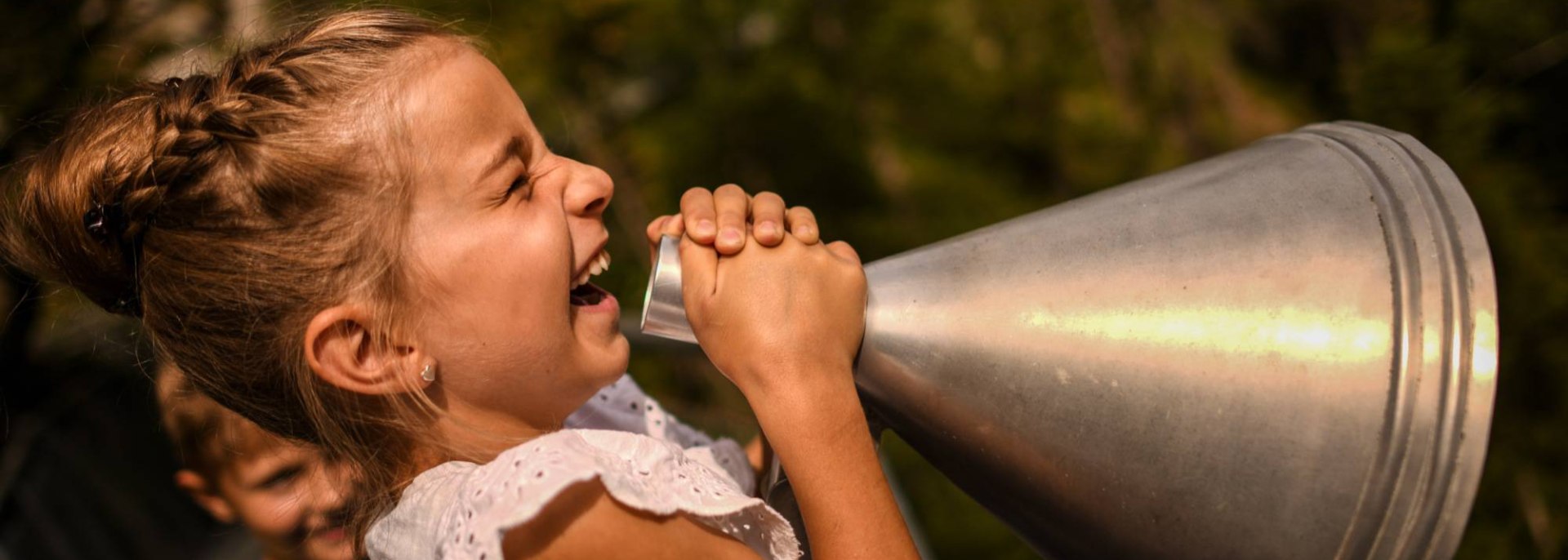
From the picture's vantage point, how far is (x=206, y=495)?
148cm

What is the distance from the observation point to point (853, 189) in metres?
2.46

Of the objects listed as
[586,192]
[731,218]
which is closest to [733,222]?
[731,218]

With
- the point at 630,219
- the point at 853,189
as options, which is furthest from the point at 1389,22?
the point at 630,219

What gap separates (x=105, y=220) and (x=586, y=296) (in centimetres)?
38

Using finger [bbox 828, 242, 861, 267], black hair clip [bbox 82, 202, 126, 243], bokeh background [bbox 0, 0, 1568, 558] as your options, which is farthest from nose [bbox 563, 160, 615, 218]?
bokeh background [bbox 0, 0, 1568, 558]

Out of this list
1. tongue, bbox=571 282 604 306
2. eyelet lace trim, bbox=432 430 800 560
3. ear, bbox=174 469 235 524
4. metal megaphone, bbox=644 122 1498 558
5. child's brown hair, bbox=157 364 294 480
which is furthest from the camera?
ear, bbox=174 469 235 524

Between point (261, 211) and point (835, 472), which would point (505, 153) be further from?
point (835, 472)

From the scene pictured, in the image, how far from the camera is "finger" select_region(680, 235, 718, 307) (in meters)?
0.79

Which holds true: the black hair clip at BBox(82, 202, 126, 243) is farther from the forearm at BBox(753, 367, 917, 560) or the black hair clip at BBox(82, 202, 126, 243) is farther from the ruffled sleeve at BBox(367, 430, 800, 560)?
the forearm at BBox(753, 367, 917, 560)

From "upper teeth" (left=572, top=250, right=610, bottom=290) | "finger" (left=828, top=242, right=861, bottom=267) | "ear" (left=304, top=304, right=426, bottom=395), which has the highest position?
"finger" (left=828, top=242, right=861, bottom=267)

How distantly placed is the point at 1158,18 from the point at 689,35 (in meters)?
1.11

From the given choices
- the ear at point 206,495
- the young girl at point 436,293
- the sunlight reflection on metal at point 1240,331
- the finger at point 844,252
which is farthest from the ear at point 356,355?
the ear at point 206,495

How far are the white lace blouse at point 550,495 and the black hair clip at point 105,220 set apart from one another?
0.31 metres

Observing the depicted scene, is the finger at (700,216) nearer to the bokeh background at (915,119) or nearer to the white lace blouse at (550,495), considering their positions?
the white lace blouse at (550,495)
